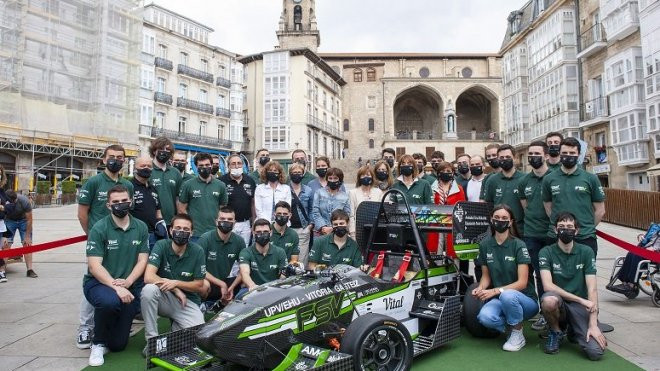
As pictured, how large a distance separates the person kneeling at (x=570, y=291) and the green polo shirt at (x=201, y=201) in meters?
4.24

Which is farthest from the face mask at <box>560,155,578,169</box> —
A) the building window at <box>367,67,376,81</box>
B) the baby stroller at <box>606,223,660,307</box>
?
the building window at <box>367,67,376,81</box>

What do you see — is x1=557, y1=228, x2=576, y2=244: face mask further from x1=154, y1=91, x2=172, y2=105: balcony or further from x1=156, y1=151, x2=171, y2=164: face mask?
x1=154, y1=91, x2=172, y2=105: balcony

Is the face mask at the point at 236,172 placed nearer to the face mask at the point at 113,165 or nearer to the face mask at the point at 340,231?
the face mask at the point at 113,165

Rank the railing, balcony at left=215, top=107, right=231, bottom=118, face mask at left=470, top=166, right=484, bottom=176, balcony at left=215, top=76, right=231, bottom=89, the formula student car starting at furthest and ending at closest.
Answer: balcony at left=215, top=76, right=231, bottom=89, balcony at left=215, top=107, right=231, bottom=118, the railing, face mask at left=470, top=166, right=484, bottom=176, the formula student car

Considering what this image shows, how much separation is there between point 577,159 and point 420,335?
9.19 ft

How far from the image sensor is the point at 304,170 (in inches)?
296

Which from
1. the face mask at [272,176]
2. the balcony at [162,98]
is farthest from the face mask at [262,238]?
the balcony at [162,98]

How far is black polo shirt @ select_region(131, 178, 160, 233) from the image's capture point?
602 centimetres

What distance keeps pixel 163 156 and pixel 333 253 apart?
2.77 metres

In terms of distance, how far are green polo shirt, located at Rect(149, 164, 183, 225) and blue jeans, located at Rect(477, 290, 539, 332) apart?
4.25 m

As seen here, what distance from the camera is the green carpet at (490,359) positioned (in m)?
4.49

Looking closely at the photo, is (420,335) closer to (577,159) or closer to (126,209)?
(577,159)

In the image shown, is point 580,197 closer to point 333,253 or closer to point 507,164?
point 507,164

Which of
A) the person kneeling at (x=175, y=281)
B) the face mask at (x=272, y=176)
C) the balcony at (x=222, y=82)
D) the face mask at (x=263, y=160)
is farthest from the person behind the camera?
the balcony at (x=222, y=82)
